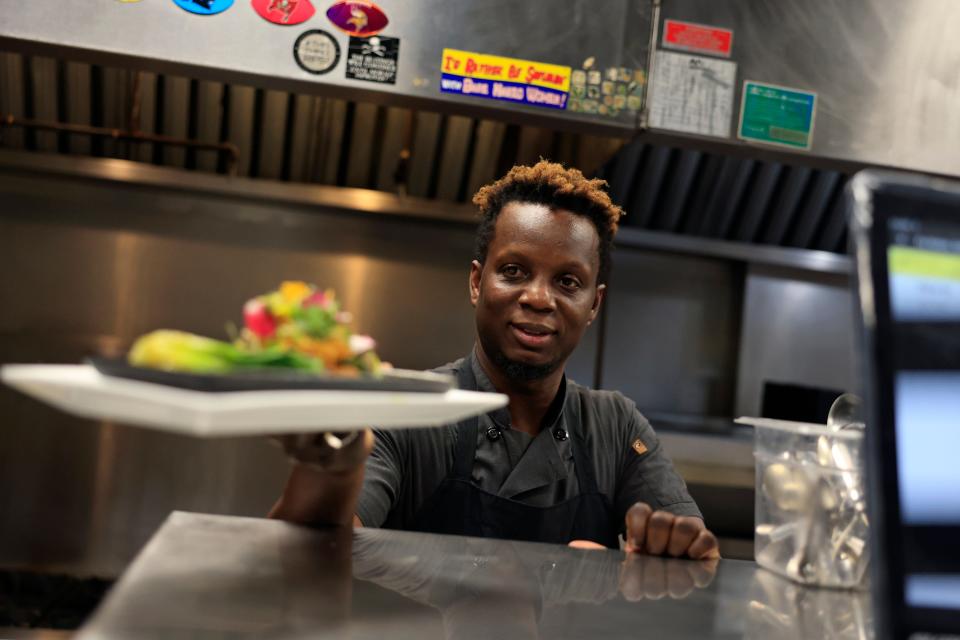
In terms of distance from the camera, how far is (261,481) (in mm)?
3359

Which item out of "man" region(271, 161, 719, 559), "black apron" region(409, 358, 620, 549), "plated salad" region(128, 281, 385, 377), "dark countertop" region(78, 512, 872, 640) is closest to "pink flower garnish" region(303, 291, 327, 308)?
"plated salad" region(128, 281, 385, 377)

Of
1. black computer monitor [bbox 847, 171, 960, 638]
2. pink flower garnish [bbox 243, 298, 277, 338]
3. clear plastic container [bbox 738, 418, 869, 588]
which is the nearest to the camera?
black computer monitor [bbox 847, 171, 960, 638]

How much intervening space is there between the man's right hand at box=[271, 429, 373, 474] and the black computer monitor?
2.17 feet

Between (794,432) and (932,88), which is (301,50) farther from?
(932,88)

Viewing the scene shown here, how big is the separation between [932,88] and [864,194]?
6.32ft

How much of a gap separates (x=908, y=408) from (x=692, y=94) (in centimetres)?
168

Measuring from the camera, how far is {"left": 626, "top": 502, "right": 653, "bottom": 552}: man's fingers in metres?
1.36

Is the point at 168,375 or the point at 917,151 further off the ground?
the point at 917,151

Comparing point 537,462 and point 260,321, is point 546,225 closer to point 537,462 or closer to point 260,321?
point 537,462

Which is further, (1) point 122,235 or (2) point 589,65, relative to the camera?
(1) point 122,235

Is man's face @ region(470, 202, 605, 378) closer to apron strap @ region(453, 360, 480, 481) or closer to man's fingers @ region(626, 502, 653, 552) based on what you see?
apron strap @ region(453, 360, 480, 481)

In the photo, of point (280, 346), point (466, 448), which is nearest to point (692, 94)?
point (466, 448)

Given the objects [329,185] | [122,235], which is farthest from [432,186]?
[122,235]

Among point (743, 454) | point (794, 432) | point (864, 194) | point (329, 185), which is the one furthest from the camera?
point (329, 185)
